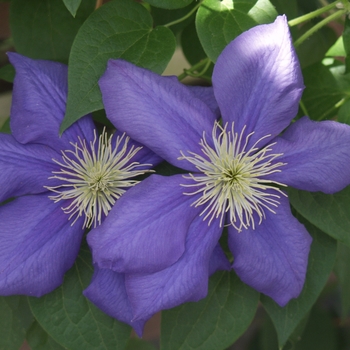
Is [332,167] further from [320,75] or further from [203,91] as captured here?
[320,75]

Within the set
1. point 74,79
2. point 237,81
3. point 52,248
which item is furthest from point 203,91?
point 52,248

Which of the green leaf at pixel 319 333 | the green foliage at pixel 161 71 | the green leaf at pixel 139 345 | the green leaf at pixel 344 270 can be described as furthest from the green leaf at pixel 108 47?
the green leaf at pixel 319 333

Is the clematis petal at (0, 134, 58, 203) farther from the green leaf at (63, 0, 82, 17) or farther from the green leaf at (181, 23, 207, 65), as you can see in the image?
the green leaf at (181, 23, 207, 65)

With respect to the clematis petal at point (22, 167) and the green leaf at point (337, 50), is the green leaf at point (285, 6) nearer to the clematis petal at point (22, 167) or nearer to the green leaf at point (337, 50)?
the green leaf at point (337, 50)

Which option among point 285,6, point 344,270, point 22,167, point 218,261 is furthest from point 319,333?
point 22,167

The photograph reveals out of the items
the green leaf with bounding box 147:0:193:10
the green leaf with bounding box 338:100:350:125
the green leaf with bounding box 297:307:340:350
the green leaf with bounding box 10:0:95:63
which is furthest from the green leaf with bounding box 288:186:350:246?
the green leaf with bounding box 297:307:340:350
